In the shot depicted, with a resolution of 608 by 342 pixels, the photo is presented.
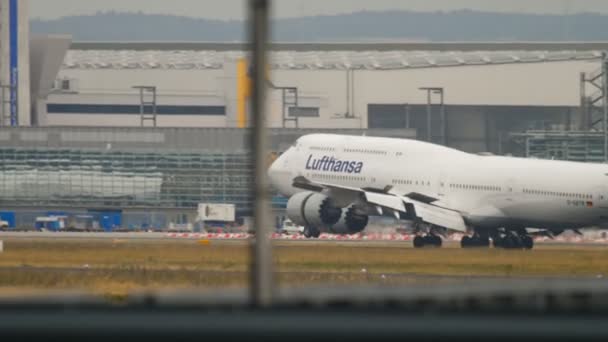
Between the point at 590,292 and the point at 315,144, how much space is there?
232ft

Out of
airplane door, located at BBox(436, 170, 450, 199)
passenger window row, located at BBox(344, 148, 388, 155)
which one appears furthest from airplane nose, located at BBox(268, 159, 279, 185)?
airplane door, located at BBox(436, 170, 450, 199)

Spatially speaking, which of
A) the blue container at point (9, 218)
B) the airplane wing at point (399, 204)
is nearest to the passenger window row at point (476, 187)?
the airplane wing at point (399, 204)

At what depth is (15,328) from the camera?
61.4 feet

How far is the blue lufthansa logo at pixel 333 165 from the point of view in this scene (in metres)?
88.5

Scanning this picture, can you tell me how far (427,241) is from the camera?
78.9m

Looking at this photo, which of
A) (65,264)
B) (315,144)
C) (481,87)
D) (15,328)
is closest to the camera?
(15,328)

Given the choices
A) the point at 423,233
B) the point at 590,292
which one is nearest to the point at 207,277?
the point at 590,292

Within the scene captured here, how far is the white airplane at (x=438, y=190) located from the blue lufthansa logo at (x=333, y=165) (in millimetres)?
55

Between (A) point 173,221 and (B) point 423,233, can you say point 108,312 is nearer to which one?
(B) point 423,233

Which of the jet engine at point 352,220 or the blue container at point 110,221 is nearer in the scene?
the jet engine at point 352,220

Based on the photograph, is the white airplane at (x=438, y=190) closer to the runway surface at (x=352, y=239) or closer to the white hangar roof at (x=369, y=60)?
the runway surface at (x=352, y=239)

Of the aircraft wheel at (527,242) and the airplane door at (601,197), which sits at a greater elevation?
the airplane door at (601,197)

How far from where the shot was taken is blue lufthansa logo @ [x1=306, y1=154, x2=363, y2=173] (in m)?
88.5

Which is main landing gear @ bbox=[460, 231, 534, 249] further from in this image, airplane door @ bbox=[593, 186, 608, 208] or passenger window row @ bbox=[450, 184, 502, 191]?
airplane door @ bbox=[593, 186, 608, 208]
